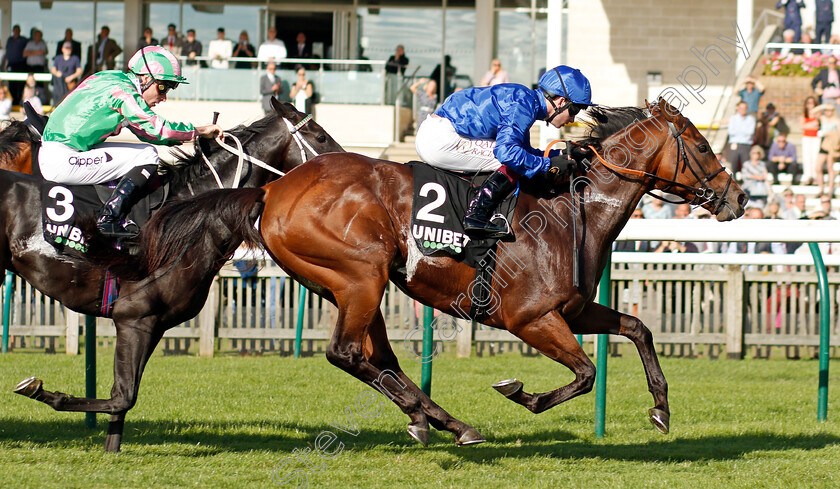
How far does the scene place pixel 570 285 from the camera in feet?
16.3

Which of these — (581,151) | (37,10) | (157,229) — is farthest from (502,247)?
(37,10)

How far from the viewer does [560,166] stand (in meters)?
5.09

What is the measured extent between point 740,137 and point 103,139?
995 cm

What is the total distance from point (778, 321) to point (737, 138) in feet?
13.2

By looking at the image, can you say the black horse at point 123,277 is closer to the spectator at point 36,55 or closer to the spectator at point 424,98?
the spectator at point 424,98

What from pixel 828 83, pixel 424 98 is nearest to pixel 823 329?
pixel 828 83

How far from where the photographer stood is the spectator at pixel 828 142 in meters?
13.4

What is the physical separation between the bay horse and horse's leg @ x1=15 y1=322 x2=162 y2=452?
2.73 ft

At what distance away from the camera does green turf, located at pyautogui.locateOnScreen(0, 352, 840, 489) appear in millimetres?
4680

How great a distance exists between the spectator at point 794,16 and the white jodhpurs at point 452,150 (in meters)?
11.8

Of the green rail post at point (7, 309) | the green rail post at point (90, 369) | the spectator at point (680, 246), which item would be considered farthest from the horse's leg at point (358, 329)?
the spectator at point (680, 246)

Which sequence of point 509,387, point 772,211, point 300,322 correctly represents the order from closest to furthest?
point 509,387
point 300,322
point 772,211

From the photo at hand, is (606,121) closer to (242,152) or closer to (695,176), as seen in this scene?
(695,176)

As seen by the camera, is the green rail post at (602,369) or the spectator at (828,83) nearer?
the green rail post at (602,369)
